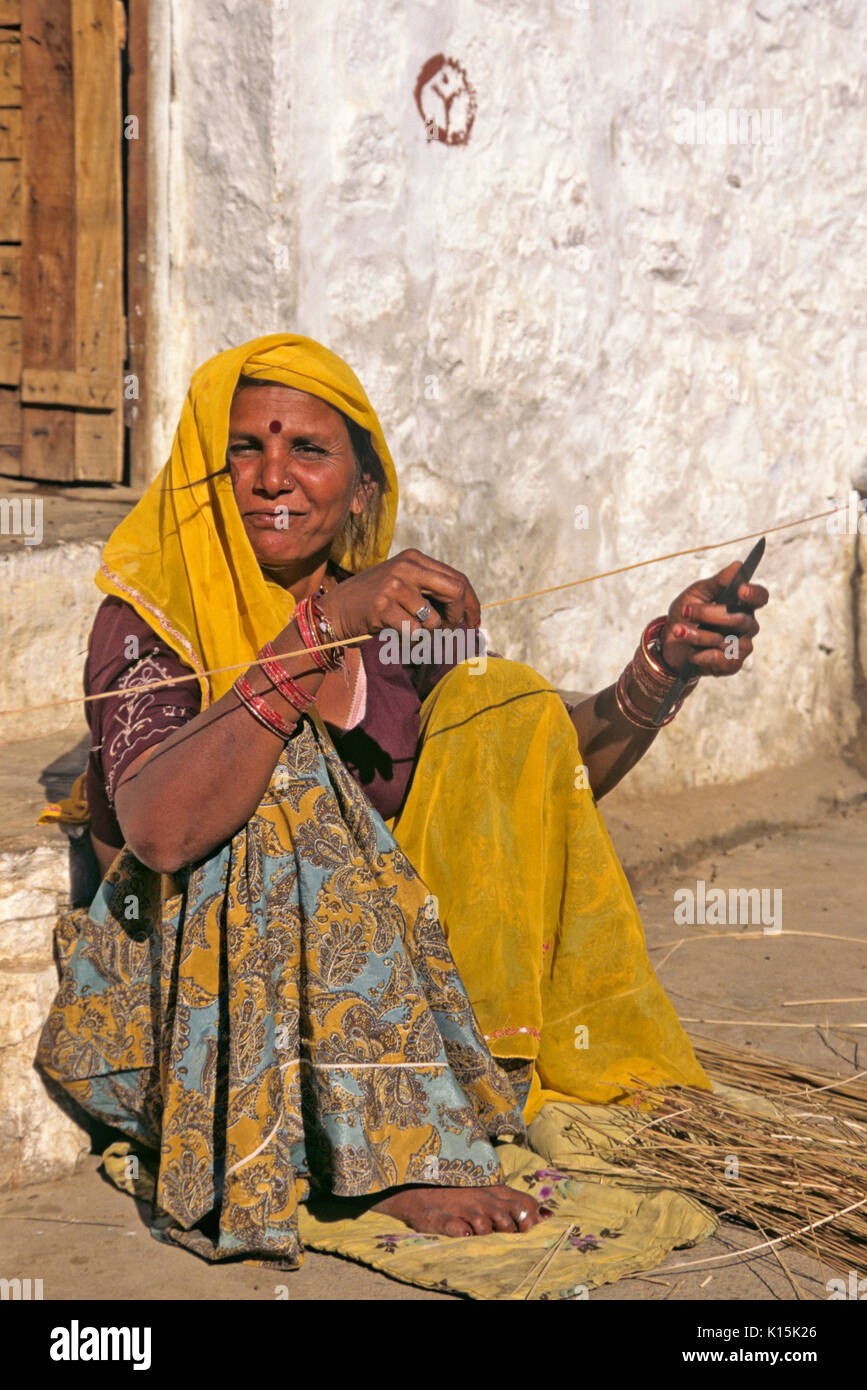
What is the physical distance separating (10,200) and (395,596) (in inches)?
100

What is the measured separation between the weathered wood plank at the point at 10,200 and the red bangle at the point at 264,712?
248 centimetres

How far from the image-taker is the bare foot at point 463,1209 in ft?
7.30

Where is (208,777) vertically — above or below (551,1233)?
above

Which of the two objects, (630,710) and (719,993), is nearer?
(630,710)

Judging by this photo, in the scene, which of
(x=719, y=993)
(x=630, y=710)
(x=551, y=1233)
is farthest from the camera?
(x=719, y=993)

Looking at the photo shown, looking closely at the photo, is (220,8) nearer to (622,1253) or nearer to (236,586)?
(236,586)

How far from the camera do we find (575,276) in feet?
14.5

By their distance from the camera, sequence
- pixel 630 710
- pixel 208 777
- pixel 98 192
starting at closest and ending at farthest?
→ pixel 208 777, pixel 630 710, pixel 98 192

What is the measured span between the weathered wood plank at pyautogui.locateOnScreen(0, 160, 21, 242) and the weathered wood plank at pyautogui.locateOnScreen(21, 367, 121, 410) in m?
0.38

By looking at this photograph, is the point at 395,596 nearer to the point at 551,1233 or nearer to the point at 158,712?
the point at 158,712

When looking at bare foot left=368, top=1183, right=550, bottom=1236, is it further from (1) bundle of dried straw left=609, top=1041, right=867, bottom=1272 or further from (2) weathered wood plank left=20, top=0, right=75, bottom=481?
(2) weathered wood plank left=20, top=0, right=75, bottom=481

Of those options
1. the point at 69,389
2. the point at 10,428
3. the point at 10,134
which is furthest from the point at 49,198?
the point at 10,428

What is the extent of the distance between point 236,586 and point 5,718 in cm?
130

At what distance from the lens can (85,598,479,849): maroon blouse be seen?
2.29 m
